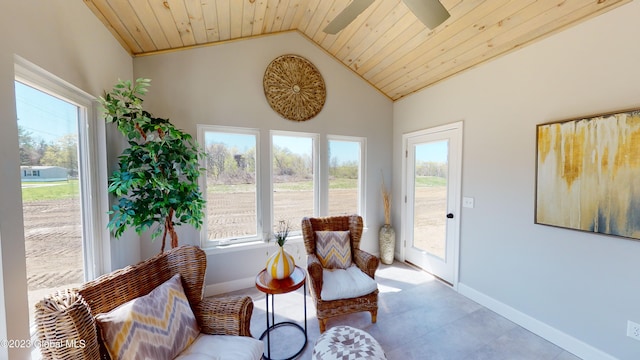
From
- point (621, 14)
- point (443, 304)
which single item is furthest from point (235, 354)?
point (621, 14)

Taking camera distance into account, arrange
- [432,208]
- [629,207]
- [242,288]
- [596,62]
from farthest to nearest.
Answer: [432,208] < [242,288] < [596,62] < [629,207]

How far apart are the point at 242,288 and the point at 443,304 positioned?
2272mm

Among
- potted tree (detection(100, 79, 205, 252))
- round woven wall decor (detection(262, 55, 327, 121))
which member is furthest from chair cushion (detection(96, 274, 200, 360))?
round woven wall decor (detection(262, 55, 327, 121))

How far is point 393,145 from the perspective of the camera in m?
3.65

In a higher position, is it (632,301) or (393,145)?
(393,145)

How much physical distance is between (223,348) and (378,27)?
3009mm

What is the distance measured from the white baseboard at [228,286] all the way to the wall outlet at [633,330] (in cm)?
319

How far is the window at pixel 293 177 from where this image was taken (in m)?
3.02

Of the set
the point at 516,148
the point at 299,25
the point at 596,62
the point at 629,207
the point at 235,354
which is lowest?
the point at 235,354

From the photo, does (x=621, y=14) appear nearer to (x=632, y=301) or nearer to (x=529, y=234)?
(x=529, y=234)

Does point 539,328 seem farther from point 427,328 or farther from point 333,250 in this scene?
point 333,250

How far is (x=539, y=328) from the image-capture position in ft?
6.62

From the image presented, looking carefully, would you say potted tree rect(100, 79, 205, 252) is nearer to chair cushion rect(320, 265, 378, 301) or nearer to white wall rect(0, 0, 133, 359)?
white wall rect(0, 0, 133, 359)

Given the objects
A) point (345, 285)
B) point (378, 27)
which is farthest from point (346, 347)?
point (378, 27)
